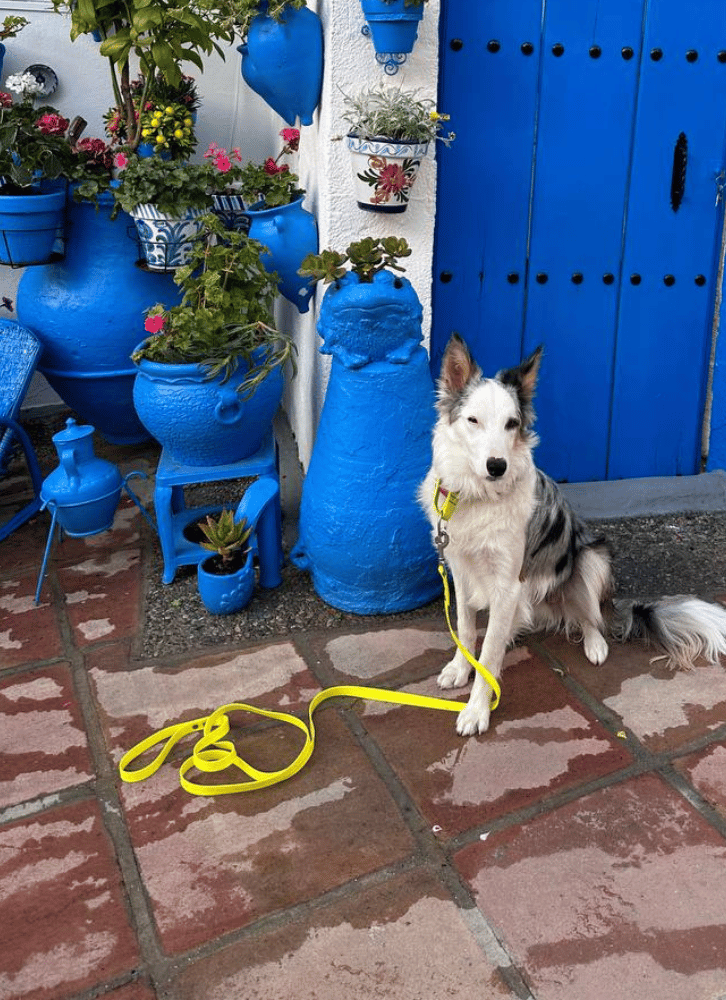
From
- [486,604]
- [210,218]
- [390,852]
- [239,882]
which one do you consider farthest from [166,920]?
[210,218]

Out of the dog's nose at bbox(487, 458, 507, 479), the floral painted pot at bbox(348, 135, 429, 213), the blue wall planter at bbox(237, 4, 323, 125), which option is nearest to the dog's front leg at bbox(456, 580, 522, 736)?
the dog's nose at bbox(487, 458, 507, 479)

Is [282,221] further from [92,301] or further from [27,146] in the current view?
[27,146]

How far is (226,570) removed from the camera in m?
3.51

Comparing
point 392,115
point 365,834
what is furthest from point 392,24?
point 365,834

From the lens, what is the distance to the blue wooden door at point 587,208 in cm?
372

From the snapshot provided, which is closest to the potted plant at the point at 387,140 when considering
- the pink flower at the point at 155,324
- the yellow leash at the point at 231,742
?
the pink flower at the point at 155,324

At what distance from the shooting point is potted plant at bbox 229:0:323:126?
346 centimetres

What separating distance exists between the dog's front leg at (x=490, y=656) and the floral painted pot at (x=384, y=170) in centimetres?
154

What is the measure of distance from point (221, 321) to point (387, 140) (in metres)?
0.90

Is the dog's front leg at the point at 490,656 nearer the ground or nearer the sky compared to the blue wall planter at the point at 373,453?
nearer the ground

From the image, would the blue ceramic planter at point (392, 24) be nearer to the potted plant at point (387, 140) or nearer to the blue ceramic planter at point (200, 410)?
the potted plant at point (387, 140)

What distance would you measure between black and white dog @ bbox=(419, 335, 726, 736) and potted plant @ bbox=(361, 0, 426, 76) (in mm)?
1330

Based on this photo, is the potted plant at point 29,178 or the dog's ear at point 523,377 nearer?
the dog's ear at point 523,377

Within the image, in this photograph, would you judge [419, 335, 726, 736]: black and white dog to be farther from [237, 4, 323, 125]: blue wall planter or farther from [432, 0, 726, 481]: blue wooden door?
[237, 4, 323, 125]: blue wall planter
